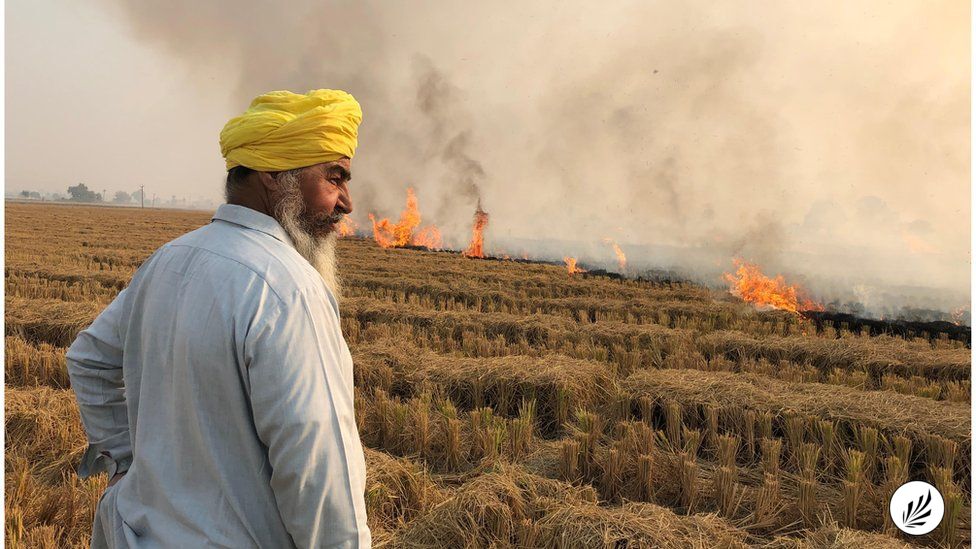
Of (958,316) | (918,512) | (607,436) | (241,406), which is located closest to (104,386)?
(241,406)

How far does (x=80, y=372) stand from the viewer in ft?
6.24

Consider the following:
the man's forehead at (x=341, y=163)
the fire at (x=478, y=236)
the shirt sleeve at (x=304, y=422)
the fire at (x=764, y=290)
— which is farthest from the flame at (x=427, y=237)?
the shirt sleeve at (x=304, y=422)

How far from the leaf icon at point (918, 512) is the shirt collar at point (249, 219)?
13.2ft

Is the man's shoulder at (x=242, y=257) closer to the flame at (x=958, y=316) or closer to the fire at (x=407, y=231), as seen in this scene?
the flame at (x=958, y=316)

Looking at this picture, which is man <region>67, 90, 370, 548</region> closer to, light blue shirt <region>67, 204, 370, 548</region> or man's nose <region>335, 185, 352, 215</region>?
light blue shirt <region>67, 204, 370, 548</region>

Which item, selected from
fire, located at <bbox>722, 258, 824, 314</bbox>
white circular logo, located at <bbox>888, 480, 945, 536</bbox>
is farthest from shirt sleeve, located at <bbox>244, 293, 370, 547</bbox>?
fire, located at <bbox>722, 258, 824, 314</bbox>

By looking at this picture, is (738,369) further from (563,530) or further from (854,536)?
(563,530)

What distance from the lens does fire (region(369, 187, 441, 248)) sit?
1221 inches

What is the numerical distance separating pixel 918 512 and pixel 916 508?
0.05 meters

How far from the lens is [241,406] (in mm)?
A: 1445

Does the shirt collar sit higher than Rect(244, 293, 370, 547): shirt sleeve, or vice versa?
the shirt collar

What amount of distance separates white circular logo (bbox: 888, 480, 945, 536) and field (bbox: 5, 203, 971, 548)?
0.07m

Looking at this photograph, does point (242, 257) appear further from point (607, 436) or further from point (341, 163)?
point (607, 436)

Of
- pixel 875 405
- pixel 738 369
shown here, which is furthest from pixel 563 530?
pixel 738 369
